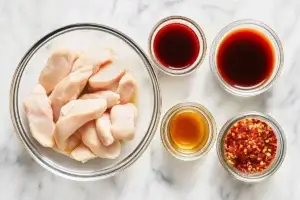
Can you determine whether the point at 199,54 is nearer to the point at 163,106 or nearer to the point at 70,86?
the point at 163,106

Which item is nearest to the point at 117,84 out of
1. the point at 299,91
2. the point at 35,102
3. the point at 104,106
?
the point at 104,106

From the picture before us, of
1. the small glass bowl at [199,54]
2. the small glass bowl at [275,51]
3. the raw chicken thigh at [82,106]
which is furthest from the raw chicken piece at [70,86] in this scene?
the small glass bowl at [275,51]

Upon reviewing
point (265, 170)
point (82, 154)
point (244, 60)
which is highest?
point (244, 60)

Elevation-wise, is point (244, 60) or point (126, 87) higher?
point (244, 60)

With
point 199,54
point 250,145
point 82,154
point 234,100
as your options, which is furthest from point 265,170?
point 82,154

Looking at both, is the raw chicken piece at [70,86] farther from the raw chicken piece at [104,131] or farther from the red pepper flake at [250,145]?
the red pepper flake at [250,145]

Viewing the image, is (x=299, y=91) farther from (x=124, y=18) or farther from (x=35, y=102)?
(x=35, y=102)

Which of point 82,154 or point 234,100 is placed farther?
point 234,100

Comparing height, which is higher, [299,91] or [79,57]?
[299,91]
